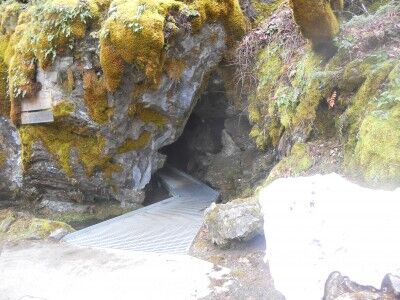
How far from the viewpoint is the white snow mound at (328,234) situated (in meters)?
3.38

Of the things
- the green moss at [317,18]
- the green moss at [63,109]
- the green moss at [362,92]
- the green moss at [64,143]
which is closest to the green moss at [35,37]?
the green moss at [64,143]

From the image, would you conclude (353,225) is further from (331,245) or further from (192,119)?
(192,119)

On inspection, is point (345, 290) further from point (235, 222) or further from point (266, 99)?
point (266, 99)

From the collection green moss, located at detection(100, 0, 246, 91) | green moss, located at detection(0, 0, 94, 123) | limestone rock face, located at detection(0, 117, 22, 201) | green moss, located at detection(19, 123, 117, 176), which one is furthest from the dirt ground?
limestone rock face, located at detection(0, 117, 22, 201)

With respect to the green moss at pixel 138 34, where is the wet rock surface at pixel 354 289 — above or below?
below

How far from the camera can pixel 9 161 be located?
9719mm

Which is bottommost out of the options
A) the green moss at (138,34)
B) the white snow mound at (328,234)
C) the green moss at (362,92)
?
the white snow mound at (328,234)

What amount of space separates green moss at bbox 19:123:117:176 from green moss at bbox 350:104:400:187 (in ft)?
20.2

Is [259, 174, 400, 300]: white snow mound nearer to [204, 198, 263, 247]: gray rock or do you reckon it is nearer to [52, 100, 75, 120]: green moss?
[204, 198, 263, 247]: gray rock

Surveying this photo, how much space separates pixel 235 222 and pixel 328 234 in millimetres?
1984

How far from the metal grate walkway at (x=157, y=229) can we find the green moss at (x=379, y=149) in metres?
3.09

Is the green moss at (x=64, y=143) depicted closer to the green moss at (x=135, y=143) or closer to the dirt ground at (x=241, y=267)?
the green moss at (x=135, y=143)

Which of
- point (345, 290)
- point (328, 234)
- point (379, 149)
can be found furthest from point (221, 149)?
point (345, 290)

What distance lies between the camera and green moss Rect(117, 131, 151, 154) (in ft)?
30.7
